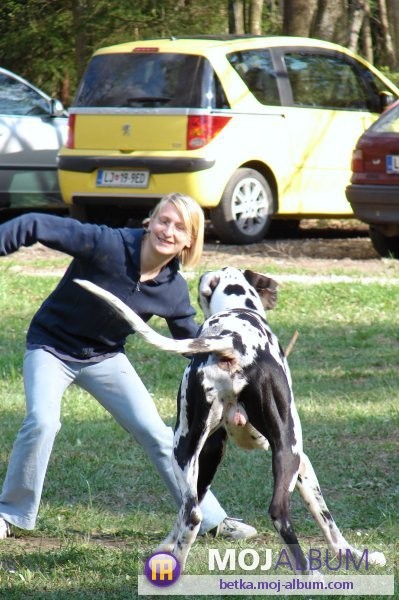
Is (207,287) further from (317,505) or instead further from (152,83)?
(152,83)

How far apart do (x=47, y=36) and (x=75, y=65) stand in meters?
0.63

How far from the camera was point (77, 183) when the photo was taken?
12305mm

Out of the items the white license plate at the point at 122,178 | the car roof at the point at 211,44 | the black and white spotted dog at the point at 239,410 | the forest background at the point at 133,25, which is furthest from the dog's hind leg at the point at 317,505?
the forest background at the point at 133,25

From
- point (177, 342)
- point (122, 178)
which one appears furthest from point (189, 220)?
point (122, 178)

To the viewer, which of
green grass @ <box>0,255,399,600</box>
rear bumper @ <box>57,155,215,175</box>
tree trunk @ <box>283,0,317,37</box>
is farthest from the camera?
tree trunk @ <box>283,0,317,37</box>

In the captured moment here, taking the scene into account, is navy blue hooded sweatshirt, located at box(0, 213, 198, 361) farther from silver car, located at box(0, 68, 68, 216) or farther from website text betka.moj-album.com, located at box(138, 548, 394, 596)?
silver car, located at box(0, 68, 68, 216)

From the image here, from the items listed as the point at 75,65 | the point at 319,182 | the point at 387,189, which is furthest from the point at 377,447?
the point at 75,65

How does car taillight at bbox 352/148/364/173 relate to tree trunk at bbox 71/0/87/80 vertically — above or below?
below

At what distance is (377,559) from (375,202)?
6.89 metres

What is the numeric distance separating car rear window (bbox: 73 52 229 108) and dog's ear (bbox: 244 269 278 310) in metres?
7.27

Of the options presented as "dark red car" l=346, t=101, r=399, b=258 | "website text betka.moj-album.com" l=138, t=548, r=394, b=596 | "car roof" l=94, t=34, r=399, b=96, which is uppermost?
"car roof" l=94, t=34, r=399, b=96

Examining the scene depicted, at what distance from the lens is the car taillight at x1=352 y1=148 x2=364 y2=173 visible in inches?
447

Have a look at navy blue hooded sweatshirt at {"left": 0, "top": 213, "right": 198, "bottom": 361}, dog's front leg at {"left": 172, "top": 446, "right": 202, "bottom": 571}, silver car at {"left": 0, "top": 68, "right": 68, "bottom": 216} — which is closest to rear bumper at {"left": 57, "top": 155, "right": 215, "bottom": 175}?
silver car at {"left": 0, "top": 68, "right": 68, "bottom": 216}

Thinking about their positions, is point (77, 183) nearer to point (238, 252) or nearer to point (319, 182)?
point (238, 252)
